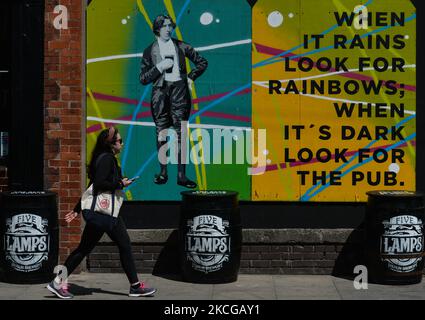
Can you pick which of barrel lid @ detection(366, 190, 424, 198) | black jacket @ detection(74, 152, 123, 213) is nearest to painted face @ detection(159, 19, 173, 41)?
black jacket @ detection(74, 152, 123, 213)

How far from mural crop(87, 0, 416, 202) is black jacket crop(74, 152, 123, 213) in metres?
1.83

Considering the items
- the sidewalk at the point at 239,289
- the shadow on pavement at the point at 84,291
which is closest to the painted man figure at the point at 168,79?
the sidewalk at the point at 239,289

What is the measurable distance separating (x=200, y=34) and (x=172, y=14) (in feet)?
1.49

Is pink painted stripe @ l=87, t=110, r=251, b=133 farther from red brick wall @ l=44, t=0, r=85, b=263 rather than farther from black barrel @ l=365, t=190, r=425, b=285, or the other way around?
black barrel @ l=365, t=190, r=425, b=285

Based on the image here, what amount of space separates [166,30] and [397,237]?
3.99m

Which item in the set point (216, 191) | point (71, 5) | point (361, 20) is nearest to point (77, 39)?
point (71, 5)

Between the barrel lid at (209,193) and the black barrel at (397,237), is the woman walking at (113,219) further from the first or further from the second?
the black barrel at (397,237)

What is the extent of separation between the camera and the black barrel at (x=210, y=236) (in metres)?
10.1

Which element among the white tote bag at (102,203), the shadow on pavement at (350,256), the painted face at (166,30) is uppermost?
the painted face at (166,30)

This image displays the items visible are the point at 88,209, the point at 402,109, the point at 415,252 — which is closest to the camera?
the point at 88,209

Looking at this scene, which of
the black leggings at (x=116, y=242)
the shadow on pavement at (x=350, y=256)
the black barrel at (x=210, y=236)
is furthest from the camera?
the shadow on pavement at (x=350, y=256)

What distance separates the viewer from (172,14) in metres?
11.0

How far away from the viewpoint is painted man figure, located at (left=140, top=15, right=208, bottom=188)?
11.1 m

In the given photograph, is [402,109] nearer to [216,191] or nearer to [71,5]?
[216,191]
